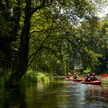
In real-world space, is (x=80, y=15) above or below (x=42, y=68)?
above

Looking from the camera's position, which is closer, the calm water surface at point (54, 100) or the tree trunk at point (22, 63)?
the calm water surface at point (54, 100)

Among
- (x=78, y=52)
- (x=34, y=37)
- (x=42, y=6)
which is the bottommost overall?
(x=78, y=52)

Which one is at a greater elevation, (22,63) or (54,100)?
(22,63)

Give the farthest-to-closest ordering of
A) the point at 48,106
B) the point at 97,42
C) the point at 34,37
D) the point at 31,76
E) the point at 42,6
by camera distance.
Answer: the point at 97,42 < the point at 31,76 < the point at 34,37 < the point at 42,6 < the point at 48,106

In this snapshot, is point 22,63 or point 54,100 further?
point 22,63

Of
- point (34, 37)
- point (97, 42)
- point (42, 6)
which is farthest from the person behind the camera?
point (97, 42)

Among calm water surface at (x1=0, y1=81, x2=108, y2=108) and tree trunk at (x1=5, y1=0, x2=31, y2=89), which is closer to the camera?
calm water surface at (x1=0, y1=81, x2=108, y2=108)

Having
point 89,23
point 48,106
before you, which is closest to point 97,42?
point 89,23

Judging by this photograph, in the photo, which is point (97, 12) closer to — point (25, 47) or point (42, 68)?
point (25, 47)

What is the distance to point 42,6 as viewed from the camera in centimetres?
1457

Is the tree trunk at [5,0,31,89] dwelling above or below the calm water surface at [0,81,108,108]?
above

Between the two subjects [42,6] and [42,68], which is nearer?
[42,6]

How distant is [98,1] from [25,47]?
656 centimetres

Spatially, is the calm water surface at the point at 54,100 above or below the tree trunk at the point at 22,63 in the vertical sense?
below
